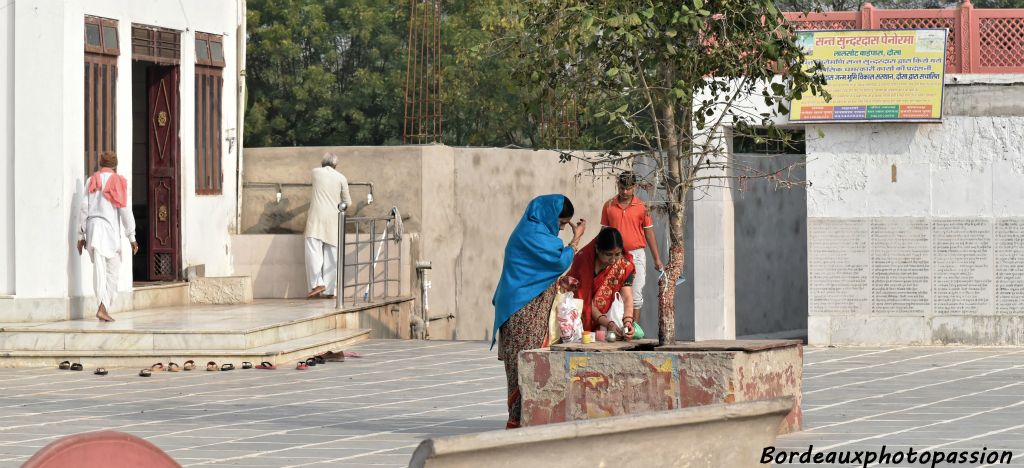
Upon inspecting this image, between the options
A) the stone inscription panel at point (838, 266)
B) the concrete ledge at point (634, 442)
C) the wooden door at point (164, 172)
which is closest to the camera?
the concrete ledge at point (634, 442)

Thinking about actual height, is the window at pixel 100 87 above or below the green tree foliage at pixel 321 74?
below

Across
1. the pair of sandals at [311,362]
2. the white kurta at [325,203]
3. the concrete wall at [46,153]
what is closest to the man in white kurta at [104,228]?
the concrete wall at [46,153]

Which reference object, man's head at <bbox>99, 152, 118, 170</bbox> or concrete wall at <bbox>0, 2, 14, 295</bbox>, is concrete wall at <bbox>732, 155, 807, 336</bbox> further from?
concrete wall at <bbox>0, 2, 14, 295</bbox>

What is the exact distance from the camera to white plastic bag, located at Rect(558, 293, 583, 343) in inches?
386

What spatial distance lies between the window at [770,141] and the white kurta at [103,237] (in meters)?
5.65

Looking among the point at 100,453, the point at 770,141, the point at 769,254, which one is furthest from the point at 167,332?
the point at 769,254

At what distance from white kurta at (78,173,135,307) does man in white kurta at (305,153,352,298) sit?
3080 mm

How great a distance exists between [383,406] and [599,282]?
1984mm

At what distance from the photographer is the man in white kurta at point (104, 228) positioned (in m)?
14.7

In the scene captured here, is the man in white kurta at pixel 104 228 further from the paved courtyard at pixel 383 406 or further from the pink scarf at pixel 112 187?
the paved courtyard at pixel 383 406

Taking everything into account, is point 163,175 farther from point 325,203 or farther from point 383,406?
point 383,406

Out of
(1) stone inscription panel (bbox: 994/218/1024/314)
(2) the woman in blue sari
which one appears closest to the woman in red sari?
(2) the woman in blue sari

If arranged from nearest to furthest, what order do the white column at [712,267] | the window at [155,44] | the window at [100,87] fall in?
the window at [100,87], the window at [155,44], the white column at [712,267]

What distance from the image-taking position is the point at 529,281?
369 inches
